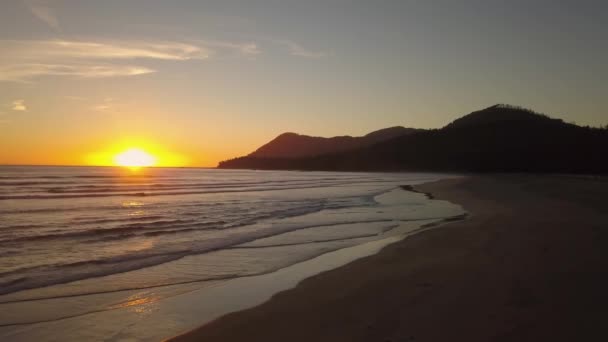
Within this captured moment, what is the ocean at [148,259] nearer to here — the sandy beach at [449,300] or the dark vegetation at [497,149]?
the sandy beach at [449,300]

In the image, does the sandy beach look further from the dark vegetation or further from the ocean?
the dark vegetation

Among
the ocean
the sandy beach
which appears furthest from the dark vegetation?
the sandy beach

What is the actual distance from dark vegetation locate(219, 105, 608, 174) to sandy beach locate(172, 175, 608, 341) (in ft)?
333

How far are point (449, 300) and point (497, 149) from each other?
457 feet

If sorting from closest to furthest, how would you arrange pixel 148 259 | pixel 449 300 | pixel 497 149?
pixel 449 300, pixel 148 259, pixel 497 149

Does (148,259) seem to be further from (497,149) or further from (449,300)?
(497,149)

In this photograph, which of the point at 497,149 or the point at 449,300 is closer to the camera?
the point at 449,300

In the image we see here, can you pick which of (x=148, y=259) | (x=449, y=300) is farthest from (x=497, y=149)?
(x=449, y=300)

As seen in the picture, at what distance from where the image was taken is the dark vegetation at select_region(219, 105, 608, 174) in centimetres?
10481

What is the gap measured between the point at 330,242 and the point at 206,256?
3.85 metres

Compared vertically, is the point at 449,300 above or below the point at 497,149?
below

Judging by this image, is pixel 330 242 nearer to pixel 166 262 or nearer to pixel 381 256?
pixel 381 256

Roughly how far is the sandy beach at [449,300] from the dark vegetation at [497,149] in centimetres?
10150

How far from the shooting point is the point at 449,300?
6.05 metres
